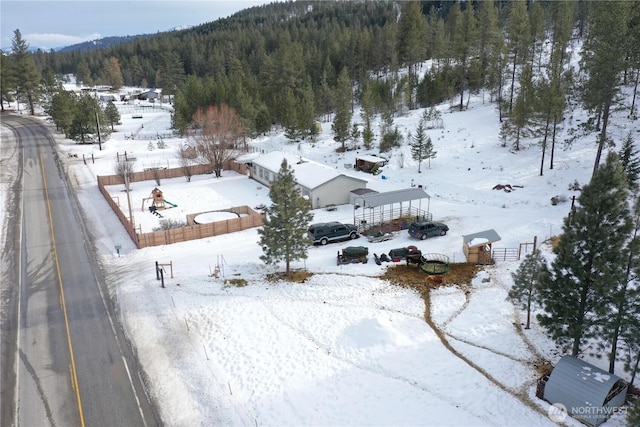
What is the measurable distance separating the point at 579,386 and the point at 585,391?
25cm

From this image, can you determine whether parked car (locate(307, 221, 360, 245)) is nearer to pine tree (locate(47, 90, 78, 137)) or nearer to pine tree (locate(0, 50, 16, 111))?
pine tree (locate(47, 90, 78, 137))

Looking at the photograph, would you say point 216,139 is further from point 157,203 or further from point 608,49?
point 608,49

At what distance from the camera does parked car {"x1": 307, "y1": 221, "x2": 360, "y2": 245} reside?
3281 cm

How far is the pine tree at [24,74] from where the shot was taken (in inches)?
3772

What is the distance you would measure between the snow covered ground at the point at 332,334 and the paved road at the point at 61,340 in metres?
1.06

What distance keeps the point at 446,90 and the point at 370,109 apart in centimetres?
2166

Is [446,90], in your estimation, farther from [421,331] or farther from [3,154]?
[3,154]

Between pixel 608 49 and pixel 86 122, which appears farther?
pixel 86 122

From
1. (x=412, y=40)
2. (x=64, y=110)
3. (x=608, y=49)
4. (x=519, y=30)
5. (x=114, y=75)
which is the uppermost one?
(x=412, y=40)

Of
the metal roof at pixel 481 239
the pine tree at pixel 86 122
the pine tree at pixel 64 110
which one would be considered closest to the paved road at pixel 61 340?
the metal roof at pixel 481 239

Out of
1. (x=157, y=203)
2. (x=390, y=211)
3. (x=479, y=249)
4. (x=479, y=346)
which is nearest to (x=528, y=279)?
(x=479, y=346)

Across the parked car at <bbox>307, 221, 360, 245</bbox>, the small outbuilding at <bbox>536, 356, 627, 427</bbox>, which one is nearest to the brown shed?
the parked car at <bbox>307, 221, 360, 245</bbox>

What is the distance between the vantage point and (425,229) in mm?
33438

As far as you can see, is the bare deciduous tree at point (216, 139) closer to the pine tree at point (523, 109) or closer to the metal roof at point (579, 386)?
the pine tree at point (523, 109)
